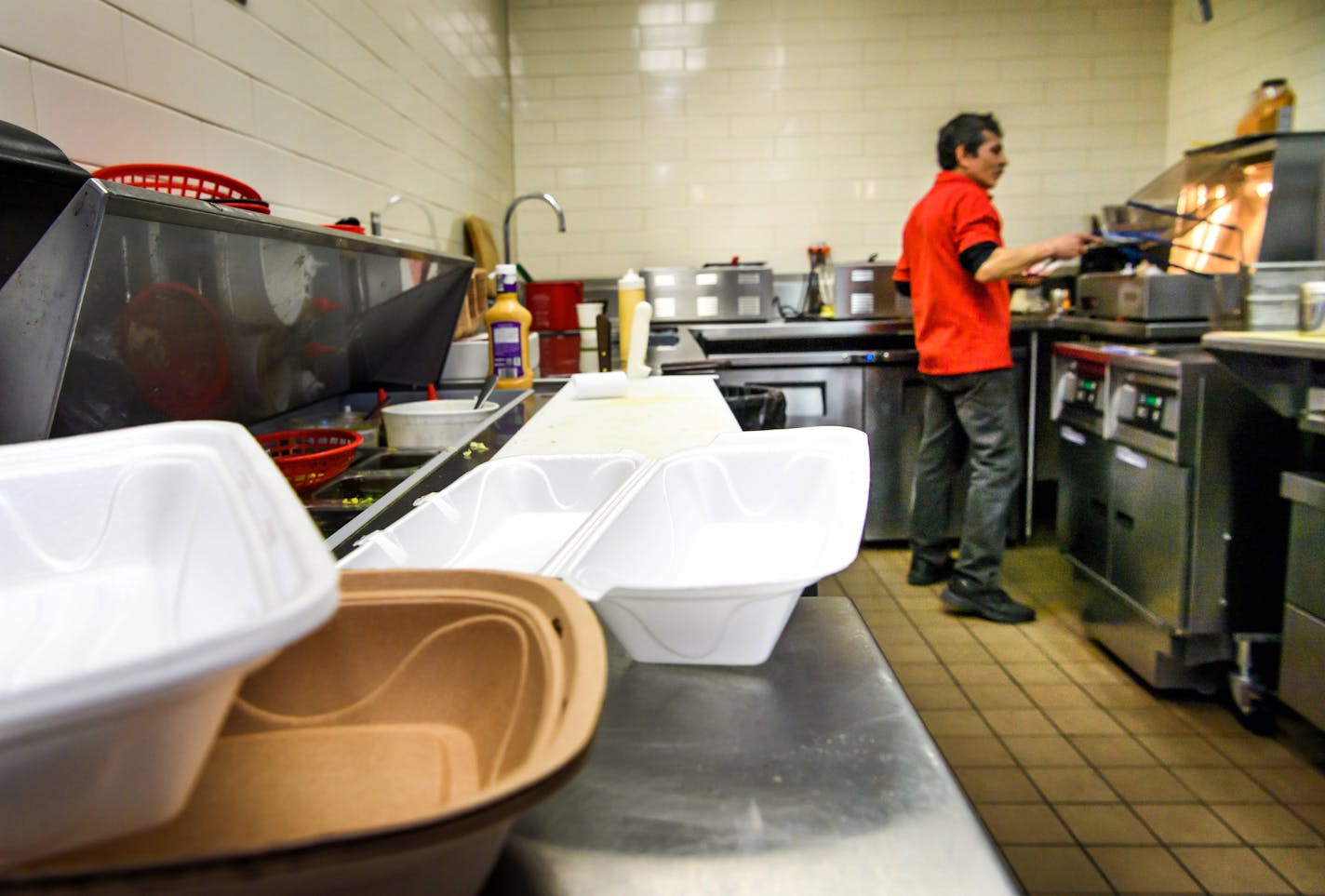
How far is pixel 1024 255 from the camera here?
2682 mm

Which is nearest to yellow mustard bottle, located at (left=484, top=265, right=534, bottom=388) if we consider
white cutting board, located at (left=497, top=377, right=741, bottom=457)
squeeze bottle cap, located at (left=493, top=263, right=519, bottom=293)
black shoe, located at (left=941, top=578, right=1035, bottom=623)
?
squeeze bottle cap, located at (left=493, top=263, right=519, bottom=293)

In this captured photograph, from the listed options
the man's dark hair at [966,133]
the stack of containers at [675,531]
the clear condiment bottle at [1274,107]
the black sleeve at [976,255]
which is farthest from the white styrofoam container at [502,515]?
the clear condiment bottle at [1274,107]

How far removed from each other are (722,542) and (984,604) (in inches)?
91.5

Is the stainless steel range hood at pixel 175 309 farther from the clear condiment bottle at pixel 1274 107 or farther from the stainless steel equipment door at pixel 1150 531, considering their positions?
the clear condiment bottle at pixel 1274 107

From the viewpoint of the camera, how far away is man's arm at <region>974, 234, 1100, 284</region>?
106 inches

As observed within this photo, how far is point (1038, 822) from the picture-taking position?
193cm

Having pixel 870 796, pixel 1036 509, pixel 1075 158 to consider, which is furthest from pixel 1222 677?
pixel 1075 158

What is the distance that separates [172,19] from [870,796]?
1.64 m

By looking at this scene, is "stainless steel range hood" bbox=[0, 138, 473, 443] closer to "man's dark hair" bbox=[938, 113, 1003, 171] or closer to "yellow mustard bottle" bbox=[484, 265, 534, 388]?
"yellow mustard bottle" bbox=[484, 265, 534, 388]

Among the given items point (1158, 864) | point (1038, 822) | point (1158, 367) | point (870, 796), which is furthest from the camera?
point (1158, 367)

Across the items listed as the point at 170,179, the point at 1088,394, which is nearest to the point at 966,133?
the point at 1088,394

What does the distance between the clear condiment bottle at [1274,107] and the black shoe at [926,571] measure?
2.27 metres

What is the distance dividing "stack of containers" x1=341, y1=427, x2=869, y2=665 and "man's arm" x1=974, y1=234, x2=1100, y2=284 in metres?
1.86

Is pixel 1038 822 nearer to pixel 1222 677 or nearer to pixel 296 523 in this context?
pixel 1222 677
